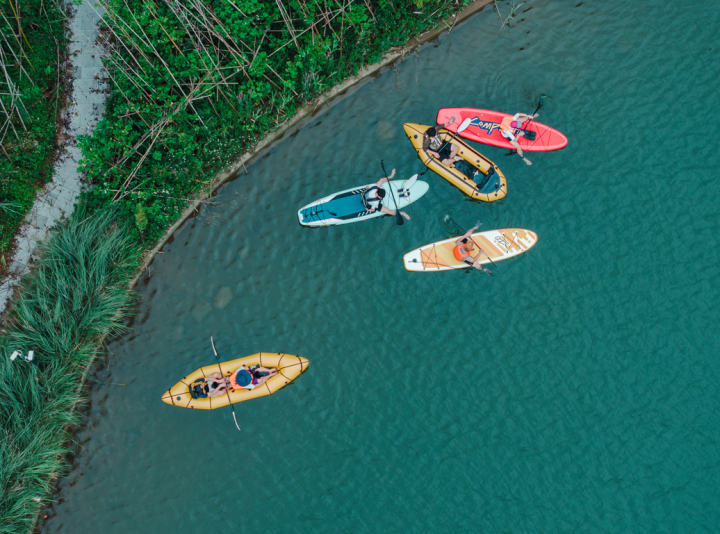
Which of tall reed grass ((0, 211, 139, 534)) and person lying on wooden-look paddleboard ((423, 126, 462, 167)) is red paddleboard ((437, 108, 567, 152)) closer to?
person lying on wooden-look paddleboard ((423, 126, 462, 167))

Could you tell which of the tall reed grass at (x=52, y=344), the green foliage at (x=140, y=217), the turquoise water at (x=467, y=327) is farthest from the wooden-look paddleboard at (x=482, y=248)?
the tall reed grass at (x=52, y=344)

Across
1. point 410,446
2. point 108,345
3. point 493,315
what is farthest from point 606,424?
point 108,345

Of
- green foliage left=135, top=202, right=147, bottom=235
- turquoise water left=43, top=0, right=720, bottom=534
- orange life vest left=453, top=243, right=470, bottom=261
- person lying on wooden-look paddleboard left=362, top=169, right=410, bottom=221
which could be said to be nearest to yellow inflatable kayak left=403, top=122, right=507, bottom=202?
turquoise water left=43, top=0, right=720, bottom=534

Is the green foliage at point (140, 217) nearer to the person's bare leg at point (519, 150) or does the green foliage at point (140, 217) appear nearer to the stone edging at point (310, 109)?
the stone edging at point (310, 109)

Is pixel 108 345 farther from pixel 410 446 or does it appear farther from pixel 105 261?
pixel 410 446

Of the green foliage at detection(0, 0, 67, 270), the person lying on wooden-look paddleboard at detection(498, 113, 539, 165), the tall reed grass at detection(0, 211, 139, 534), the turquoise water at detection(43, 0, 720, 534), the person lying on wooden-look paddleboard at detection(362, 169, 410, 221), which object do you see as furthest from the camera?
the person lying on wooden-look paddleboard at detection(498, 113, 539, 165)

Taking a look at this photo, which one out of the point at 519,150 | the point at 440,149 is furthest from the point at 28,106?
the point at 519,150
